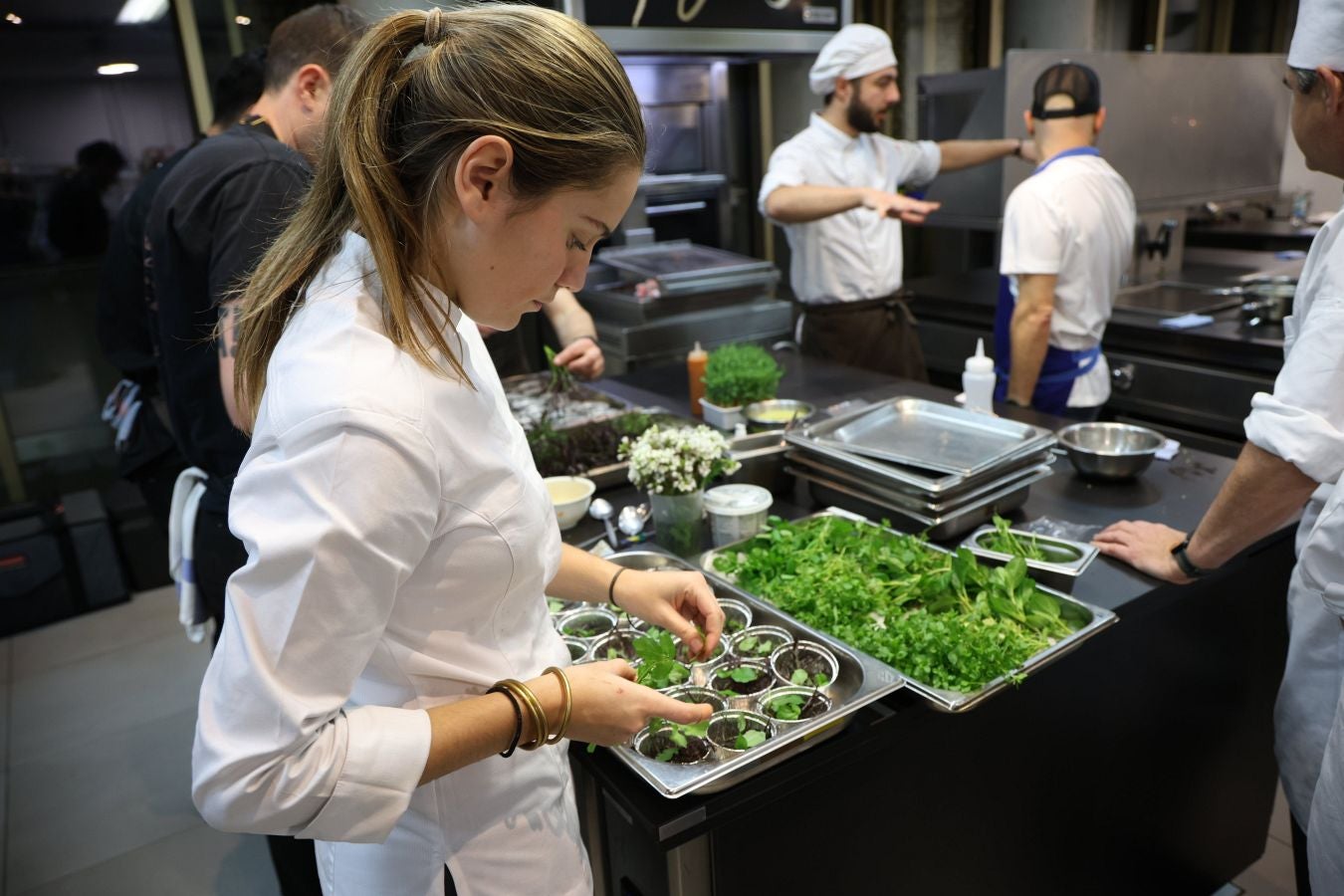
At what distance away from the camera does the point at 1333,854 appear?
1.38 metres

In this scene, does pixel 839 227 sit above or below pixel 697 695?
above

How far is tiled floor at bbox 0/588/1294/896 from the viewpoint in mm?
2363

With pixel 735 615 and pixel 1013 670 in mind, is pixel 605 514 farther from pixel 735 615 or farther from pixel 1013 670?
pixel 1013 670

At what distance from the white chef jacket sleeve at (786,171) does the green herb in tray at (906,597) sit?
206 centimetres

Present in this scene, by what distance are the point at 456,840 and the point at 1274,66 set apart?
4960mm

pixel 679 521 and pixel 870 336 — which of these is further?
pixel 870 336

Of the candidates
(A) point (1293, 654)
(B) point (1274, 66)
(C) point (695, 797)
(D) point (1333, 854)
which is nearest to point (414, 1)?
(C) point (695, 797)

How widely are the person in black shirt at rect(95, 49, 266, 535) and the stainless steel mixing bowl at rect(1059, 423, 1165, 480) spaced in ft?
6.97

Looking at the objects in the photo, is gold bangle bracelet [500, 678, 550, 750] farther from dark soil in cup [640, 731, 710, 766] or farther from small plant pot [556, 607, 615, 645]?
small plant pot [556, 607, 615, 645]

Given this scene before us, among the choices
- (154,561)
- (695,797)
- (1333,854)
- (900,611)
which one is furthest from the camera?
(154,561)

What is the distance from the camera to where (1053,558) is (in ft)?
5.55

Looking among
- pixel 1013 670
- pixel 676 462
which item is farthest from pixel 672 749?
pixel 676 462

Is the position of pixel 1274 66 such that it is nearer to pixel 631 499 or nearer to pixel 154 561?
pixel 631 499

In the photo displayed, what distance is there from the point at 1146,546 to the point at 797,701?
0.81 metres
